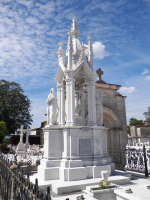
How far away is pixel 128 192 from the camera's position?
463 cm

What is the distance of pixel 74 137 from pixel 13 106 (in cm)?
2914

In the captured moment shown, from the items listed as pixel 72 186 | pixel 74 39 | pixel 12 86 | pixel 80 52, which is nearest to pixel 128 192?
pixel 72 186

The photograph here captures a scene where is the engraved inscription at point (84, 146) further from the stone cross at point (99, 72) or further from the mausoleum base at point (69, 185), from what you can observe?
the stone cross at point (99, 72)

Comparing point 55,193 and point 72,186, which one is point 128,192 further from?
point 55,193

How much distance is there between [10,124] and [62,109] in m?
27.8

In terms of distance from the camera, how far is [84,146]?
686cm

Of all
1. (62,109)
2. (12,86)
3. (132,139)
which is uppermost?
(12,86)

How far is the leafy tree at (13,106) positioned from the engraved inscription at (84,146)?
28282 millimetres

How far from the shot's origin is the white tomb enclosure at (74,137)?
635 cm

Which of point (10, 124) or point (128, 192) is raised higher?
point (10, 124)

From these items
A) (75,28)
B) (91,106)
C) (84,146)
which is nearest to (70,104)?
(91,106)

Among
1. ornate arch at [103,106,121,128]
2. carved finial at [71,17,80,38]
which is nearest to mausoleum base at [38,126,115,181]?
carved finial at [71,17,80,38]

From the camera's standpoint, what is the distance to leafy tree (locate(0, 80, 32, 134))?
32.5m

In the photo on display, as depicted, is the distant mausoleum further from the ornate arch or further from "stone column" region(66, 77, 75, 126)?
"stone column" region(66, 77, 75, 126)
